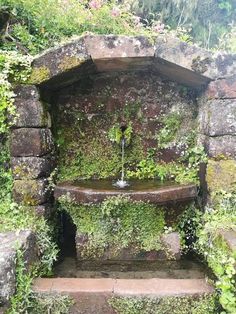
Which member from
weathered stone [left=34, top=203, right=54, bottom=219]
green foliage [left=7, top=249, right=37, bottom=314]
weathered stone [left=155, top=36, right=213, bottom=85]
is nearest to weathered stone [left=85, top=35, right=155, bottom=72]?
weathered stone [left=155, top=36, right=213, bottom=85]

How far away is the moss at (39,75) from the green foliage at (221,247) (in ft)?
7.44

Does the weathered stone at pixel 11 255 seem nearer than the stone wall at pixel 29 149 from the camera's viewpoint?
Yes

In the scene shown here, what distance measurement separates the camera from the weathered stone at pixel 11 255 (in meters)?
2.83

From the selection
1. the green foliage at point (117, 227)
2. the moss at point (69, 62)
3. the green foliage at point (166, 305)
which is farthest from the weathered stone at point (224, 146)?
the moss at point (69, 62)

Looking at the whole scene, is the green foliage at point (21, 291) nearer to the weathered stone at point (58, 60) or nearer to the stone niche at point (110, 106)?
the stone niche at point (110, 106)

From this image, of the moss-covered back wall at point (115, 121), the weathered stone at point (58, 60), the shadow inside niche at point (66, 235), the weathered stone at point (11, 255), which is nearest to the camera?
the weathered stone at point (11, 255)

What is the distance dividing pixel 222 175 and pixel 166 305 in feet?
5.13

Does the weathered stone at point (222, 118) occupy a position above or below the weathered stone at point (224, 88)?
below

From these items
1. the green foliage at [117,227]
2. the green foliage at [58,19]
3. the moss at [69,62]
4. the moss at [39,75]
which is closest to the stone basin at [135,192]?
the green foliage at [117,227]

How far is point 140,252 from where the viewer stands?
4117 millimetres

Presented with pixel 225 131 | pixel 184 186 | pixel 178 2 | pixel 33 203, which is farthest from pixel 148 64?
pixel 178 2

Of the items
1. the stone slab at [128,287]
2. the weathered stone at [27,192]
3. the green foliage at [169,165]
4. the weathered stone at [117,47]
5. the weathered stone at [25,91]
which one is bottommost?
the stone slab at [128,287]

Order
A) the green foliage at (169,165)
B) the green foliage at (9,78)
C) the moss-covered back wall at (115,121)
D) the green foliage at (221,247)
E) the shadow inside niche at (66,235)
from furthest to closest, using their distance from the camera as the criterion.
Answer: the moss-covered back wall at (115,121) → the green foliage at (169,165) → the shadow inside niche at (66,235) → the green foliage at (9,78) → the green foliage at (221,247)

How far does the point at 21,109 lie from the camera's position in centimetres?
401
